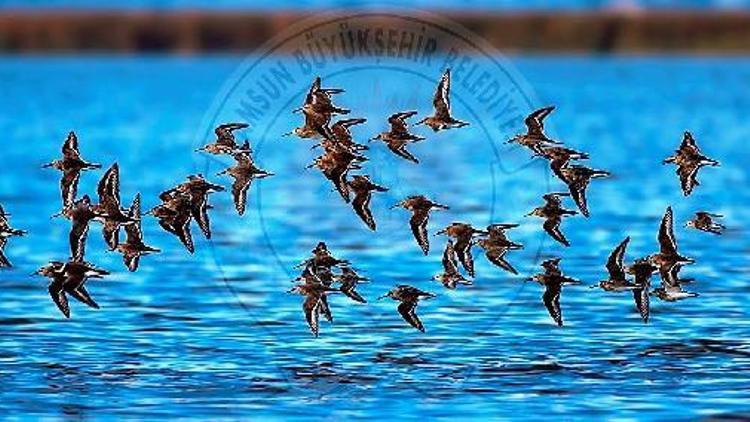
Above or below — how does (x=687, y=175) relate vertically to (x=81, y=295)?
above

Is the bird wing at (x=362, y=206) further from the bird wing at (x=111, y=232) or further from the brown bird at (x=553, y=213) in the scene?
the bird wing at (x=111, y=232)

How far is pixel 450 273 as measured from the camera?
90.7 ft

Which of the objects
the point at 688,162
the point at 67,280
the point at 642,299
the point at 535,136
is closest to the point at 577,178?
the point at 535,136

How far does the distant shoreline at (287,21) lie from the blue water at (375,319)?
82.7 m

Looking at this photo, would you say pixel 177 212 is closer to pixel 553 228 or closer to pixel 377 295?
pixel 553 228

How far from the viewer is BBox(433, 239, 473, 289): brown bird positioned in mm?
27359

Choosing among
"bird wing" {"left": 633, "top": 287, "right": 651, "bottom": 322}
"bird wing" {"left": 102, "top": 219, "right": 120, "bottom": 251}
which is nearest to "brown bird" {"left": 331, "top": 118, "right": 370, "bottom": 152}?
"bird wing" {"left": 102, "top": 219, "right": 120, "bottom": 251}

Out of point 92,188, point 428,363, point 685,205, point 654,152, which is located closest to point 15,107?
point 654,152

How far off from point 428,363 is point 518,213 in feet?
63.0

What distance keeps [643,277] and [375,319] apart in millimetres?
Answer: 4821

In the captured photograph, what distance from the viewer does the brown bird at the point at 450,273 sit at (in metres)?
27.4

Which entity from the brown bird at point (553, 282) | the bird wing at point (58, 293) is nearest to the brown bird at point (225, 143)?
the bird wing at point (58, 293)

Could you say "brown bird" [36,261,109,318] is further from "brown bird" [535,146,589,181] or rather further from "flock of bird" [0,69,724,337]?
"brown bird" [535,146,589,181]

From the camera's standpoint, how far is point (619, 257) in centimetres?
2712
